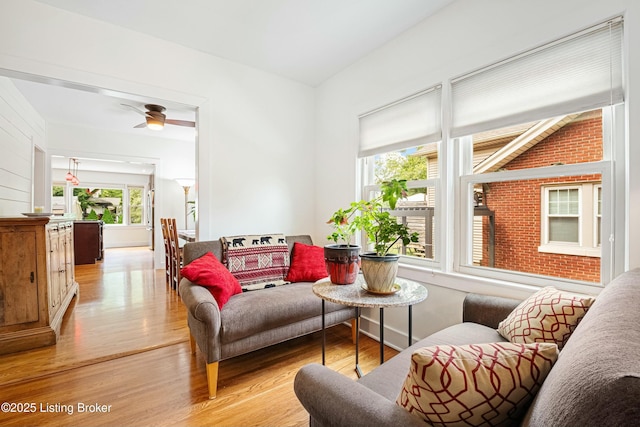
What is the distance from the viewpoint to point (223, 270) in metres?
2.25

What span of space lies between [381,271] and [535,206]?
1161mm

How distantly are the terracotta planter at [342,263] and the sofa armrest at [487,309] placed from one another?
0.75m

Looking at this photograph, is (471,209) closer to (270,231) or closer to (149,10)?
(270,231)

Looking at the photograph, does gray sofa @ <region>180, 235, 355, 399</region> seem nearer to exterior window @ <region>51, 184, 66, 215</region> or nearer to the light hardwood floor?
the light hardwood floor

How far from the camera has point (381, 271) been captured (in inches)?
61.6

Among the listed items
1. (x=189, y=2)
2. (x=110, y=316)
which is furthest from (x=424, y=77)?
(x=110, y=316)

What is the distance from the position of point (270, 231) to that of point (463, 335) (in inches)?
85.7

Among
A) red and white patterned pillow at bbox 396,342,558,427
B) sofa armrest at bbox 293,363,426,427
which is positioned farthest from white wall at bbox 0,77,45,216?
red and white patterned pillow at bbox 396,342,558,427

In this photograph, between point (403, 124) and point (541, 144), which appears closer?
point (541, 144)

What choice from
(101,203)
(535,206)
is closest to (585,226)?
(535,206)

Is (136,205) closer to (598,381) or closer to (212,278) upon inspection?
(212,278)

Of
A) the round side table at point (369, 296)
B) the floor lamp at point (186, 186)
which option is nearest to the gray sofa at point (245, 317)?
the round side table at point (369, 296)

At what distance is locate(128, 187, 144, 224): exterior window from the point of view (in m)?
9.27

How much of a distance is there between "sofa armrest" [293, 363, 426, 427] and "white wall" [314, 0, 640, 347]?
1.44m
